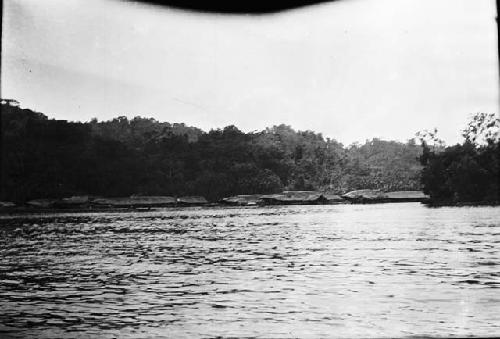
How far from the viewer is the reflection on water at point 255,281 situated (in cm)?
594

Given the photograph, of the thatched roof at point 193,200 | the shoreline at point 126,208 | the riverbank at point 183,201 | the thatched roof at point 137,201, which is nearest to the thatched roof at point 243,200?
the riverbank at point 183,201

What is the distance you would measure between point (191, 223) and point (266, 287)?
47.0ft

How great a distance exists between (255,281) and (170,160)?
13.3m

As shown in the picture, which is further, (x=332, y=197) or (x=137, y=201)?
(x=137, y=201)

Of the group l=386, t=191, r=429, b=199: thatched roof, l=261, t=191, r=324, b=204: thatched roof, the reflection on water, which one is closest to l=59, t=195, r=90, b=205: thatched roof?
the reflection on water

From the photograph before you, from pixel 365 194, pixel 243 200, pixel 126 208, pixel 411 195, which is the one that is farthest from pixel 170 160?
pixel 411 195

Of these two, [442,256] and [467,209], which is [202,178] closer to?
[442,256]

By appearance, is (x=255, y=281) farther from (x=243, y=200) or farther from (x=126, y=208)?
(x=126, y=208)

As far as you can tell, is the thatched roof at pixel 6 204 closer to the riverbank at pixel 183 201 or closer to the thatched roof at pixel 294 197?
the riverbank at pixel 183 201

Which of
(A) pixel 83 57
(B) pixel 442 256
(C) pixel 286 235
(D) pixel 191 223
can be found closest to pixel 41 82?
(A) pixel 83 57

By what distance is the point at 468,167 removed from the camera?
2781 cm

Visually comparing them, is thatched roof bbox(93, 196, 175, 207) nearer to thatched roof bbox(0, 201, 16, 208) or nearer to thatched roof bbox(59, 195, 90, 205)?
thatched roof bbox(59, 195, 90, 205)

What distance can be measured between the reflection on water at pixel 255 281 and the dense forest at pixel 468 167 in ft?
26.2

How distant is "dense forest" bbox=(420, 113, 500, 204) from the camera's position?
27.6 meters
